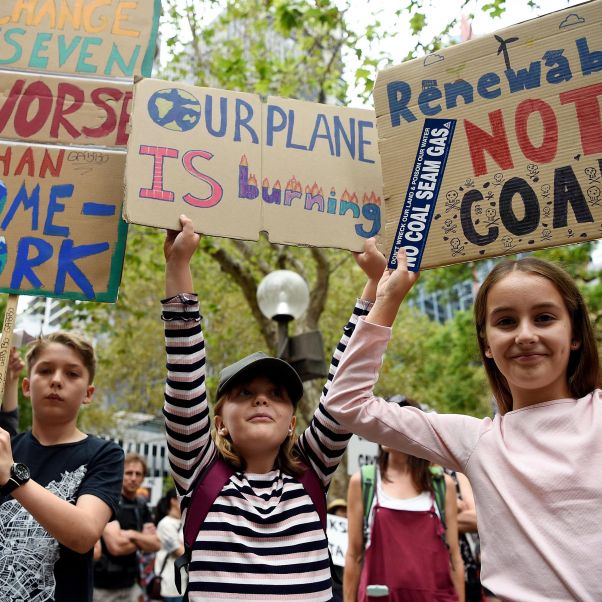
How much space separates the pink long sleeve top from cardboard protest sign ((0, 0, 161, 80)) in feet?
5.29

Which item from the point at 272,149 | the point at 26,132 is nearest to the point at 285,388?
the point at 272,149

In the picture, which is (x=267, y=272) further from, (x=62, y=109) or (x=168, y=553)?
(x=62, y=109)

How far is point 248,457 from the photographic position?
7.85 feet

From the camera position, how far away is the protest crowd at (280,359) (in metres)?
1.91

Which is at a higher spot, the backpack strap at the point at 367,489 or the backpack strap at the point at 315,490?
the backpack strap at the point at 315,490

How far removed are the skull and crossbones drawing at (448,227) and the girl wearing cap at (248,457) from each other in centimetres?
30

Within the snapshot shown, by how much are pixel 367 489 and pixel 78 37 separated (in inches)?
103

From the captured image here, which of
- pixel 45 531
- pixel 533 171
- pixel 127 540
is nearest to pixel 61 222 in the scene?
pixel 45 531

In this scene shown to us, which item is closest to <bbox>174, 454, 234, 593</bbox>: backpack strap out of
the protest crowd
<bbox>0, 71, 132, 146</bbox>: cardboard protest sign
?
the protest crowd

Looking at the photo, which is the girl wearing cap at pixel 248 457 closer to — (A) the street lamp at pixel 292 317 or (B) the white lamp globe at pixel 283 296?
(A) the street lamp at pixel 292 317

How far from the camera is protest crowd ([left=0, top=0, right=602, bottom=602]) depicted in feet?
6.27

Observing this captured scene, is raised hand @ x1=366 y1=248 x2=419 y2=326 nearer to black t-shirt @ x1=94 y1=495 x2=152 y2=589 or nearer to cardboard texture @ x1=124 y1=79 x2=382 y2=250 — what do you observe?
cardboard texture @ x1=124 y1=79 x2=382 y2=250

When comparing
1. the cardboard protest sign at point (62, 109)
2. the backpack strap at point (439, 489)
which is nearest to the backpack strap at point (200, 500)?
the cardboard protest sign at point (62, 109)

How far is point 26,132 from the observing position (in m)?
2.76
